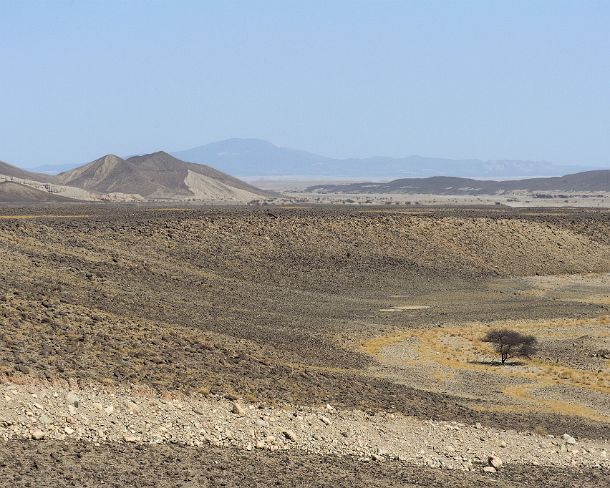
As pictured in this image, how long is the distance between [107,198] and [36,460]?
465 feet

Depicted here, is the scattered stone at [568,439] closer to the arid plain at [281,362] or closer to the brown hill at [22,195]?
the arid plain at [281,362]

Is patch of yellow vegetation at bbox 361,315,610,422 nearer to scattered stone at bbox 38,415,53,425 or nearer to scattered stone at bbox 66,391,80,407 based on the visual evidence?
scattered stone at bbox 66,391,80,407

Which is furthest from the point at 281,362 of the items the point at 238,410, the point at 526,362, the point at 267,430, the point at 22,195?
the point at 22,195

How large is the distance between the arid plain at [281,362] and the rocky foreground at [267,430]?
0.06 metres

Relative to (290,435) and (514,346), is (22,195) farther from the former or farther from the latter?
(290,435)

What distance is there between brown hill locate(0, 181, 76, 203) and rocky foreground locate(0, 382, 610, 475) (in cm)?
11369

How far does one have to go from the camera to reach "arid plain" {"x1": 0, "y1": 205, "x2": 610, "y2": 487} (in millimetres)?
20797

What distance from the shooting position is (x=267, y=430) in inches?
893

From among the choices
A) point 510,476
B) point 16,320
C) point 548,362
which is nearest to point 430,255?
point 548,362

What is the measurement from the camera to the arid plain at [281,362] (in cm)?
2080

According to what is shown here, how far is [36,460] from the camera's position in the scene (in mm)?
18766

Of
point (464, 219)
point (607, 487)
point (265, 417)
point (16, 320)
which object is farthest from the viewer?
point (464, 219)

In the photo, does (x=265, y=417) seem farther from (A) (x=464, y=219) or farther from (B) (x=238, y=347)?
(A) (x=464, y=219)

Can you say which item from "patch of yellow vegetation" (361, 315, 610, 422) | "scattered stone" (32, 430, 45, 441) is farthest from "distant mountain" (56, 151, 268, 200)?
"scattered stone" (32, 430, 45, 441)
